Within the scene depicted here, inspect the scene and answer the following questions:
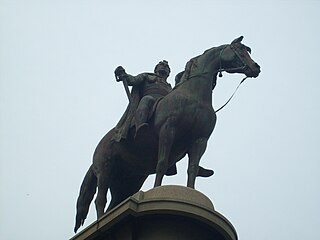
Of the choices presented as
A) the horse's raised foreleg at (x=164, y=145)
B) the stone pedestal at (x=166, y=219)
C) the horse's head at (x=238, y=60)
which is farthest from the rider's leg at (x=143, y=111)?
the stone pedestal at (x=166, y=219)

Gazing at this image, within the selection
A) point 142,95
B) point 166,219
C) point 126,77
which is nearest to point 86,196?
point 142,95

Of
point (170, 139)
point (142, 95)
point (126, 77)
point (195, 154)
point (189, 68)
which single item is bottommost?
point (195, 154)

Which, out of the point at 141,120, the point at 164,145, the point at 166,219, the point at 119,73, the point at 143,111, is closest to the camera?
the point at 166,219

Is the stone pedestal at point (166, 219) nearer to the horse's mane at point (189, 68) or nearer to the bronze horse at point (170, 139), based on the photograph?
the bronze horse at point (170, 139)

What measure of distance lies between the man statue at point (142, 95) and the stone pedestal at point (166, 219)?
240cm

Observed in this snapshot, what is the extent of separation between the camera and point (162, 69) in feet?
47.8

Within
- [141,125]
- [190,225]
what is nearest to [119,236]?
[190,225]

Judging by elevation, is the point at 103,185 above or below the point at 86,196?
below

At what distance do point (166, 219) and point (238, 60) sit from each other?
12.9ft

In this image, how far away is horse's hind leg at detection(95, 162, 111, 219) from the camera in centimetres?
1350

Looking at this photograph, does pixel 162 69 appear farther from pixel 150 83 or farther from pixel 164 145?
pixel 164 145

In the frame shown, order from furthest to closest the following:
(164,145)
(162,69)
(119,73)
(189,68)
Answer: (162,69), (119,73), (189,68), (164,145)

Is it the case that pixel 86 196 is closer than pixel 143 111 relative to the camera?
No

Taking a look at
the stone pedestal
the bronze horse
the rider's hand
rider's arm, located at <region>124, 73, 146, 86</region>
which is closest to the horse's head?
the bronze horse
